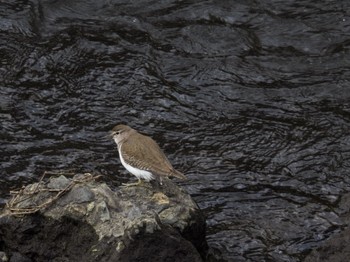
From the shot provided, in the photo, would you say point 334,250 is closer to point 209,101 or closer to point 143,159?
point 143,159

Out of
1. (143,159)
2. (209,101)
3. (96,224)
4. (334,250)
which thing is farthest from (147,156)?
(209,101)

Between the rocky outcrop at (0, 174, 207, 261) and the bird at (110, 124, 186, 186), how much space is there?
313 mm

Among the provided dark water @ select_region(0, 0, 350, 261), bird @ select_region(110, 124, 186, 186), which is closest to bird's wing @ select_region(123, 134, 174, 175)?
bird @ select_region(110, 124, 186, 186)

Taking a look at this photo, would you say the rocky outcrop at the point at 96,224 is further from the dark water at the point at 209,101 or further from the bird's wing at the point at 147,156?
the dark water at the point at 209,101

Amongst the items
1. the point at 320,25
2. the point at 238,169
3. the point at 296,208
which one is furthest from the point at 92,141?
the point at 320,25

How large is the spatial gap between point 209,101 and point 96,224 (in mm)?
4344

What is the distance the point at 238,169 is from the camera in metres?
9.73

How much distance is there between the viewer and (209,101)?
1098 cm

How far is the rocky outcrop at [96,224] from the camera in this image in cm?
676

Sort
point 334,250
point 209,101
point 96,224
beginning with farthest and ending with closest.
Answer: point 209,101, point 334,250, point 96,224

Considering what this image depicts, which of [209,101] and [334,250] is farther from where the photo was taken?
[209,101]

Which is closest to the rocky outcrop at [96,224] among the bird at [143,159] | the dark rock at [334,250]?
the bird at [143,159]

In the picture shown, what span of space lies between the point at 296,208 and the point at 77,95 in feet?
11.6

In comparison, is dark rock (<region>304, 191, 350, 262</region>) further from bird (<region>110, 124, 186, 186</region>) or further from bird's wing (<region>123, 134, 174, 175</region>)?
bird's wing (<region>123, 134, 174, 175</region>)
